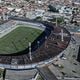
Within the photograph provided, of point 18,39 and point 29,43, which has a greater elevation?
point 29,43

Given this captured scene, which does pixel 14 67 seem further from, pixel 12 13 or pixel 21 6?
pixel 21 6

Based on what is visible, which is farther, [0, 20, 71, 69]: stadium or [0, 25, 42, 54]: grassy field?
[0, 25, 42, 54]: grassy field

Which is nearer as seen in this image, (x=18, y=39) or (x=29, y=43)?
(x=29, y=43)


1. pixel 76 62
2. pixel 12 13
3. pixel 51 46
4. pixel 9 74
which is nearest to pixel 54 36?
pixel 51 46

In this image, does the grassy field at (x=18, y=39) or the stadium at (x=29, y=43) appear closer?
→ the stadium at (x=29, y=43)
